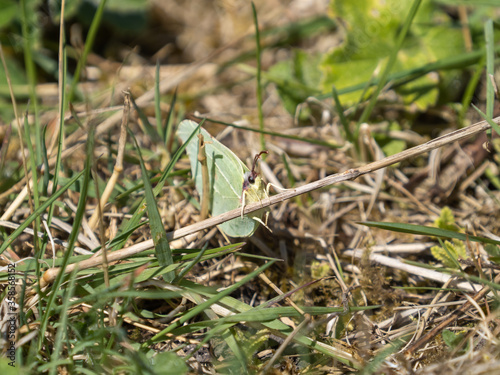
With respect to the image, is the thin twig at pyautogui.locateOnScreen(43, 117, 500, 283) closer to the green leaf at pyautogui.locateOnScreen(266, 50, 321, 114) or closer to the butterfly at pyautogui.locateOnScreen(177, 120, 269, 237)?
the butterfly at pyautogui.locateOnScreen(177, 120, 269, 237)

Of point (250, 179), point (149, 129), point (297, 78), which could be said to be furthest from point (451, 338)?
point (297, 78)

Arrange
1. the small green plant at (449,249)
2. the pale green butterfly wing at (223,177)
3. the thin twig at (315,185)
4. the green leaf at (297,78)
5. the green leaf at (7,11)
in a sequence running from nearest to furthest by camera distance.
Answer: the thin twig at (315,185)
the pale green butterfly wing at (223,177)
the small green plant at (449,249)
the green leaf at (297,78)
the green leaf at (7,11)

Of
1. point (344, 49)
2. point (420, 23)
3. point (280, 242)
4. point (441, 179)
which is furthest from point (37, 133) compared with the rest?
point (420, 23)

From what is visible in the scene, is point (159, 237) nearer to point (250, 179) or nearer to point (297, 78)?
point (250, 179)

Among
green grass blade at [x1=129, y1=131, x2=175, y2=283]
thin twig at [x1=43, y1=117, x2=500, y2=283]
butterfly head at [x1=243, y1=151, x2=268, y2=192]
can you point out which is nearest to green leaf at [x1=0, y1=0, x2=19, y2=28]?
green grass blade at [x1=129, y1=131, x2=175, y2=283]

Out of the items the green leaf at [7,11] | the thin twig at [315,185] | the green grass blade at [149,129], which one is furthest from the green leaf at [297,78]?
the green leaf at [7,11]

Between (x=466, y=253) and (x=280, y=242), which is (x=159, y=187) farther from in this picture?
(x=466, y=253)

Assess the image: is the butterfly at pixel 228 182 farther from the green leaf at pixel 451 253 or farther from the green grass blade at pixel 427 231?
the green leaf at pixel 451 253

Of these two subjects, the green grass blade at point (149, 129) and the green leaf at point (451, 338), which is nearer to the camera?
the green leaf at point (451, 338)
